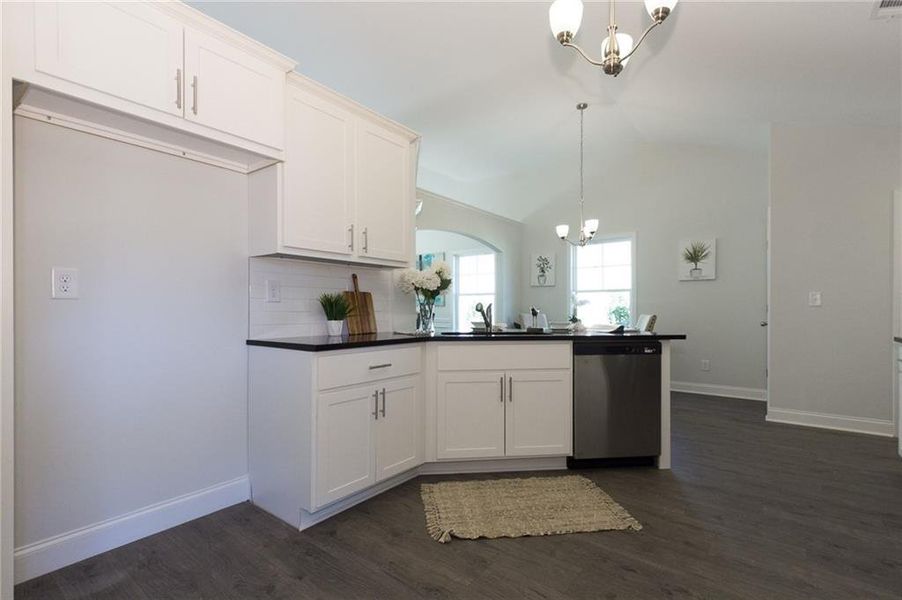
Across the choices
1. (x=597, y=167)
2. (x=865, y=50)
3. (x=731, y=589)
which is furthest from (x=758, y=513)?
(x=597, y=167)

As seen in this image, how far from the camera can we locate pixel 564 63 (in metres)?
3.53

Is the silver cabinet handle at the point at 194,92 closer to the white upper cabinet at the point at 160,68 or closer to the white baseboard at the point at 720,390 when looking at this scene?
the white upper cabinet at the point at 160,68

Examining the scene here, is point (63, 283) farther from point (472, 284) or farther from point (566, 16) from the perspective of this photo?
point (472, 284)

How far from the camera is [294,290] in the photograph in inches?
105

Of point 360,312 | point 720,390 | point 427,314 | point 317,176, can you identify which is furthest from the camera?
point 720,390

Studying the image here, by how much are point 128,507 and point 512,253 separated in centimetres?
585

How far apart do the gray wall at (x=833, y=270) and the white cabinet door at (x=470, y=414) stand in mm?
3122

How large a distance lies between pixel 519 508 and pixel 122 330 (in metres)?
2.13

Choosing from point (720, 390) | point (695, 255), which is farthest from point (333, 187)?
point (720, 390)

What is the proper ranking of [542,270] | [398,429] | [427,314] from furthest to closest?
[542,270], [427,314], [398,429]

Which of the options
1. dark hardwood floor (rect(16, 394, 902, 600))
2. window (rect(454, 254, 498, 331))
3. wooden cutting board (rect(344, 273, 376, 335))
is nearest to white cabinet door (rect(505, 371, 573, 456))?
dark hardwood floor (rect(16, 394, 902, 600))

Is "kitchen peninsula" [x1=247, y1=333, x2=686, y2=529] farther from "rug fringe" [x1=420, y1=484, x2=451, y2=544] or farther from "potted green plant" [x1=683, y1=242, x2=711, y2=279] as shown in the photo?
"potted green plant" [x1=683, y1=242, x2=711, y2=279]

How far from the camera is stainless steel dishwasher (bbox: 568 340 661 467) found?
2.84m

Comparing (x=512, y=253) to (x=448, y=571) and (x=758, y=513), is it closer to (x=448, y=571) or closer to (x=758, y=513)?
(x=758, y=513)
